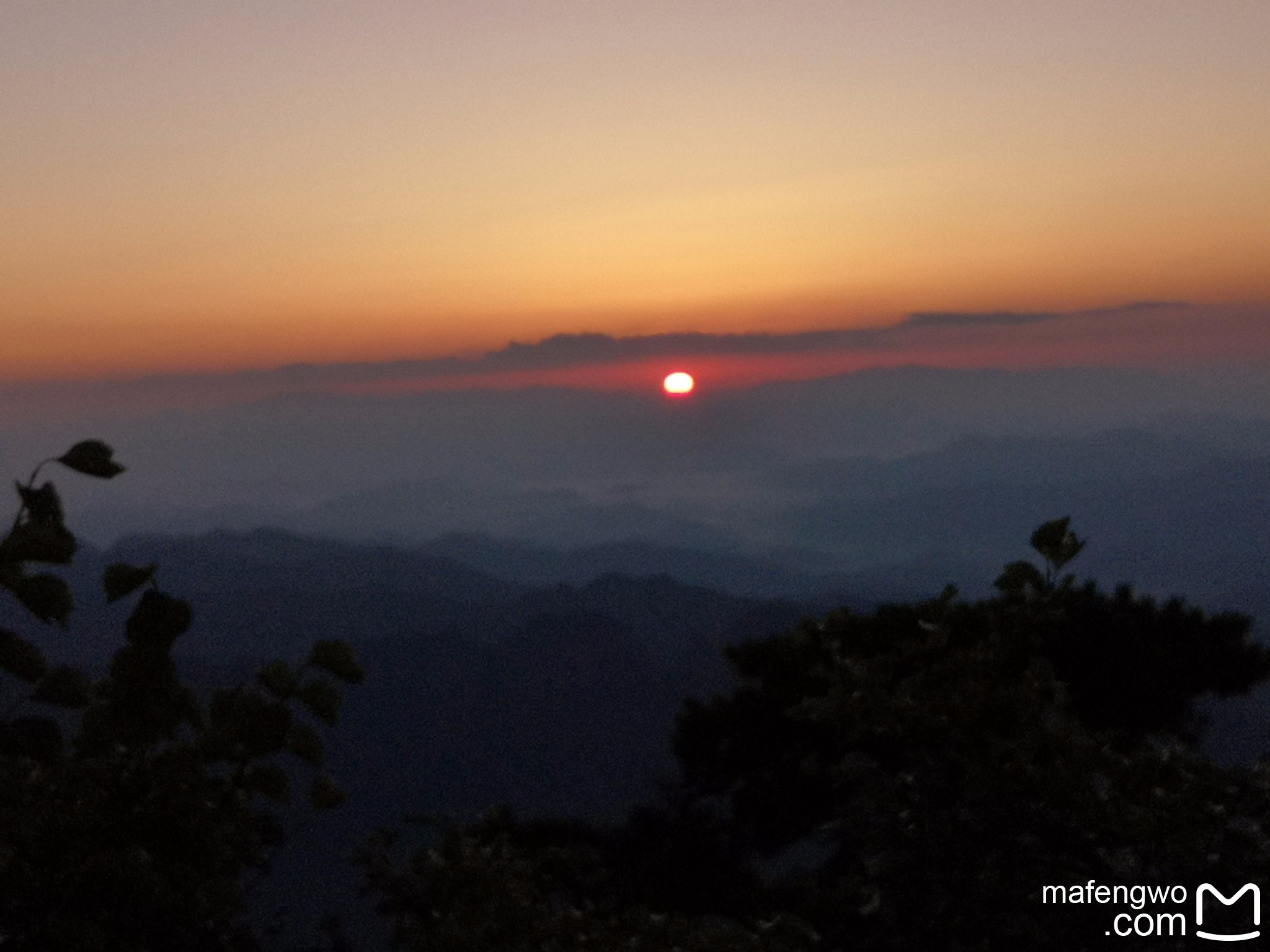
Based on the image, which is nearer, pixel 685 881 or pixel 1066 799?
pixel 1066 799

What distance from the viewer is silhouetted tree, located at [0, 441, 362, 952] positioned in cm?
369

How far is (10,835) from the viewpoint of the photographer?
420 centimetres

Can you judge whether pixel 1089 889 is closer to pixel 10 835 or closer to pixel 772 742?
pixel 10 835

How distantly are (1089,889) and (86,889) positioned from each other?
18.6 ft

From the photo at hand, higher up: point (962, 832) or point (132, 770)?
point (132, 770)

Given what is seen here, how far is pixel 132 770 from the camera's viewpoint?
425cm

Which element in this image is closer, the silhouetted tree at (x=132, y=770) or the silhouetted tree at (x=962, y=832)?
the silhouetted tree at (x=132, y=770)

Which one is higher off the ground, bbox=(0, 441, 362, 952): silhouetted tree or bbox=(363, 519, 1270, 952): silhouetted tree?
bbox=(0, 441, 362, 952): silhouetted tree

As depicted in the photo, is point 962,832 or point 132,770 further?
point 962,832

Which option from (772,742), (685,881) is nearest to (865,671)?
(685,881)

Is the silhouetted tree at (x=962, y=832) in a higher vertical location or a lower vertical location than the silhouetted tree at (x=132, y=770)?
lower

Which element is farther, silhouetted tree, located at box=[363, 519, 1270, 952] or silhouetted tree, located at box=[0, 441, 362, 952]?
silhouetted tree, located at box=[363, 519, 1270, 952]

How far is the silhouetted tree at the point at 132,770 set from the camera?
3691 millimetres

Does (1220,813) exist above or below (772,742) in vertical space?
above
